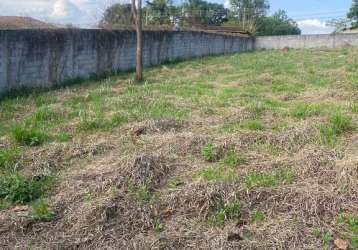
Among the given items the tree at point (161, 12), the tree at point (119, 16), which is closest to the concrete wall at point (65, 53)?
the tree at point (119, 16)

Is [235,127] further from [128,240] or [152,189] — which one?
[128,240]

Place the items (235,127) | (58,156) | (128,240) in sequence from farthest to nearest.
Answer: (235,127) < (58,156) < (128,240)

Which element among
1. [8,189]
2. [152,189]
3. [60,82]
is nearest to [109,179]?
[152,189]

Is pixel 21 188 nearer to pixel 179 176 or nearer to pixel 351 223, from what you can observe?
pixel 179 176

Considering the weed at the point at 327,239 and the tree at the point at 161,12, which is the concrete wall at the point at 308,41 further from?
the weed at the point at 327,239

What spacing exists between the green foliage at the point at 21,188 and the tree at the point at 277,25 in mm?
44685

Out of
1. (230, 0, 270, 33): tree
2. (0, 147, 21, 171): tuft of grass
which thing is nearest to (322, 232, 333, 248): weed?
(0, 147, 21, 171): tuft of grass

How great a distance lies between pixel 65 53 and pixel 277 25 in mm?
45745

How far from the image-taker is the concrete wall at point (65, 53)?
9.03 metres

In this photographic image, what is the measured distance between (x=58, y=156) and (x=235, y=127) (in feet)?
7.47

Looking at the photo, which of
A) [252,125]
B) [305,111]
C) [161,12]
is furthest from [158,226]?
[161,12]

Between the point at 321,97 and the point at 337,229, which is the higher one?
the point at 321,97

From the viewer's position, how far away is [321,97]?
8094 mm

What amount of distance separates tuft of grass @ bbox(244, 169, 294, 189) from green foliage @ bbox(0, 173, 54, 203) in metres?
1.76
